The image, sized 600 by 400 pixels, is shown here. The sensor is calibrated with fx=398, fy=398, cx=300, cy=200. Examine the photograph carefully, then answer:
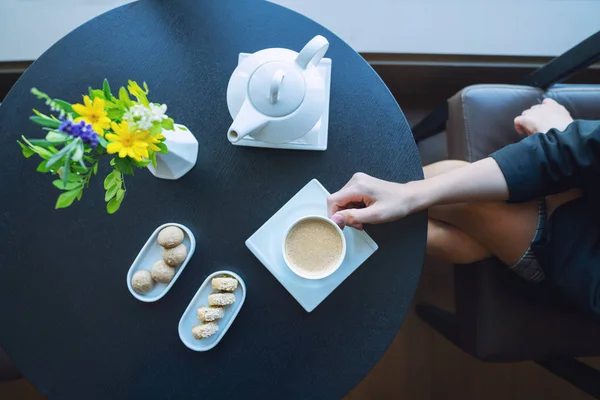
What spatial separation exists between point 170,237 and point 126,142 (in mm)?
248

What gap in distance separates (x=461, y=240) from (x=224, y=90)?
25.7 inches

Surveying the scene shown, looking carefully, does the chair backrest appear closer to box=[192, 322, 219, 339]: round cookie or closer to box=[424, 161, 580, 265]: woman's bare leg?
box=[424, 161, 580, 265]: woman's bare leg

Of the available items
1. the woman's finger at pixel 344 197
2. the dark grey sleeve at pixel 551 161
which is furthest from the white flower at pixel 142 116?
the dark grey sleeve at pixel 551 161

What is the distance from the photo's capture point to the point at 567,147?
784 millimetres

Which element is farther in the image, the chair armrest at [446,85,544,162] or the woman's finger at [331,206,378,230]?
the chair armrest at [446,85,544,162]

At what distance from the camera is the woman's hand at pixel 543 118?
0.92 metres

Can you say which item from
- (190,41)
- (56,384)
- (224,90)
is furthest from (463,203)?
(56,384)

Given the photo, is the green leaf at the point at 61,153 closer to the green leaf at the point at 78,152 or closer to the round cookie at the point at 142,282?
the green leaf at the point at 78,152

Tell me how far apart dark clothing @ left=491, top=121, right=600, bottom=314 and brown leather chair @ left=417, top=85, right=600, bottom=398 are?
12 centimetres

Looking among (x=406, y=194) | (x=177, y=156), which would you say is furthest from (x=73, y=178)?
(x=406, y=194)

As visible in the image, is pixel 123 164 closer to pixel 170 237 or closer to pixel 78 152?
pixel 78 152

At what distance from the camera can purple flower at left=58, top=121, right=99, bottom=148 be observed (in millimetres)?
466

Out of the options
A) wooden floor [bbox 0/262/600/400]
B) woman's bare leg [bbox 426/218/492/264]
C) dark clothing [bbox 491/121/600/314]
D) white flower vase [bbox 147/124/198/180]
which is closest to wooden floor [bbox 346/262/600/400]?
wooden floor [bbox 0/262/600/400]

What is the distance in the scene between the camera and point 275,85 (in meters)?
0.58
